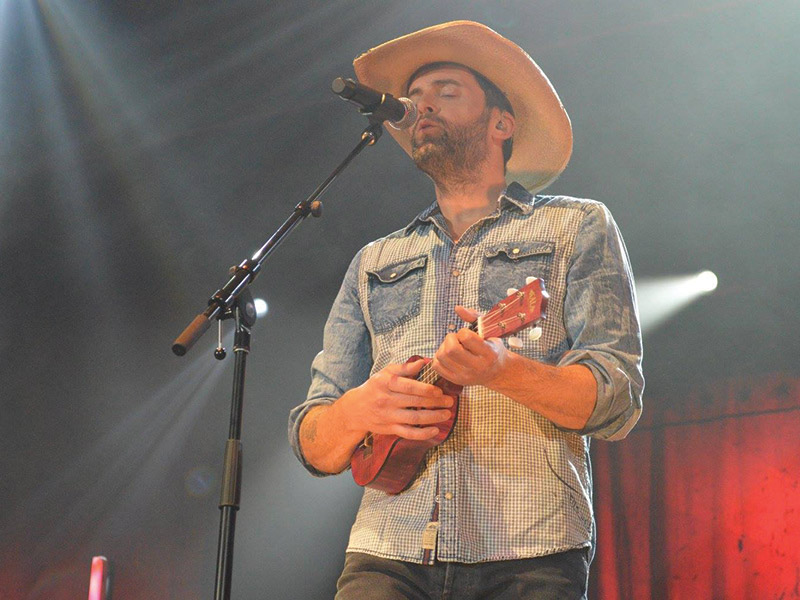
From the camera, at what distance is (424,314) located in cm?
212

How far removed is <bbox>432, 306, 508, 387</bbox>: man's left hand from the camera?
1543 mm

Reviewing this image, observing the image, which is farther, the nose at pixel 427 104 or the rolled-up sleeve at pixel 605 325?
the nose at pixel 427 104

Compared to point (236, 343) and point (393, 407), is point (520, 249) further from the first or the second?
point (236, 343)

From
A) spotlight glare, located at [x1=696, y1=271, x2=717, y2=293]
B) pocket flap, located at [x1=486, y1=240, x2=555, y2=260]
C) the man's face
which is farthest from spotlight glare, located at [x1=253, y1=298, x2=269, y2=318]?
pocket flap, located at [x1=486, y1=240, x2=555, y2=260]

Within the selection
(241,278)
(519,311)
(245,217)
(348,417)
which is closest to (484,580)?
(348,417)

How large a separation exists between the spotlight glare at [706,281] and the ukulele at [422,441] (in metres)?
4.04

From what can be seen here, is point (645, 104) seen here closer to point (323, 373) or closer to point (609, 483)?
point (609, 483)

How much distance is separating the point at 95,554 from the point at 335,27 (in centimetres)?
413

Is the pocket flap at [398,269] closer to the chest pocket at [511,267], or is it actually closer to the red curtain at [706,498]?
the chest pocket at [511,267]

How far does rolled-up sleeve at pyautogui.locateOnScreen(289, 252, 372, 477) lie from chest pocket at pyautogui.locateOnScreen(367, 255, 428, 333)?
8 centimetres

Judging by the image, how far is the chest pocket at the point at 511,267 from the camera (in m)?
2.05

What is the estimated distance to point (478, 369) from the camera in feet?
5.18

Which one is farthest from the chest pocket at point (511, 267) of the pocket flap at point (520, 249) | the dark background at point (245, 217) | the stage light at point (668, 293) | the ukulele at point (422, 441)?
the stage light at point (668, 293)

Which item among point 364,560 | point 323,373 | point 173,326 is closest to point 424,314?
point 323,373
